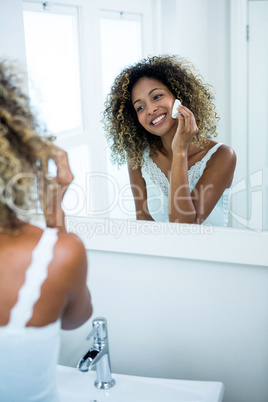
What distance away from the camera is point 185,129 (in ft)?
3.56

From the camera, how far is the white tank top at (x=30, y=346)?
68 cm

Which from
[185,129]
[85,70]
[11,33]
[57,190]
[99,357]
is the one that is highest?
[11,33]

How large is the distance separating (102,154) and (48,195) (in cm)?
39

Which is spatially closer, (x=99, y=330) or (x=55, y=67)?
(x=99, y=330)

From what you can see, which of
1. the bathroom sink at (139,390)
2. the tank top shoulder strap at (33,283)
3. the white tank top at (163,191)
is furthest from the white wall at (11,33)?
the bathroom sink at (139,390)

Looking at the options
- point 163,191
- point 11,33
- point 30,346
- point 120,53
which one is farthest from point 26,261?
point 11,33

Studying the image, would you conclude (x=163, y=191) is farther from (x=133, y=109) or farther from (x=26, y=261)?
(x=26, y=261)

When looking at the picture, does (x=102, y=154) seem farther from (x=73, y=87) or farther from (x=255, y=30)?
(x=255, y=30)

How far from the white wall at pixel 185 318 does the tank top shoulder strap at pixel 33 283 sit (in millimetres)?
483

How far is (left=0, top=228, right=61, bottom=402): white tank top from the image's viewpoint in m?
0.68

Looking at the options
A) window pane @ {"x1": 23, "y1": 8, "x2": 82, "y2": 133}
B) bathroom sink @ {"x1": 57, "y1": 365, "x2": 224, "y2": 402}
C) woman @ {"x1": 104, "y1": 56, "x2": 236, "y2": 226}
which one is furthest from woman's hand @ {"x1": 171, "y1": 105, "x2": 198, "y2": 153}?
bathroom sink @ {"x1": 57, "y1": 365, "x2": 224, "y2": 402}

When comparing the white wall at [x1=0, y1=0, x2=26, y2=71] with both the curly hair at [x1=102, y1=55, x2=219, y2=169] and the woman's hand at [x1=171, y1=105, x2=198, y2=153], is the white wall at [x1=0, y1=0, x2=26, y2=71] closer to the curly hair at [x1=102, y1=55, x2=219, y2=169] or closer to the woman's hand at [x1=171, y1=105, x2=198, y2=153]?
the curly hair at [x1=102, y1=55, x2=219, y2=169]

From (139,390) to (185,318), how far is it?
0.67 feet

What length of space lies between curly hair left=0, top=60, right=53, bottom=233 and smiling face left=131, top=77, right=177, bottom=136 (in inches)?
17.7
